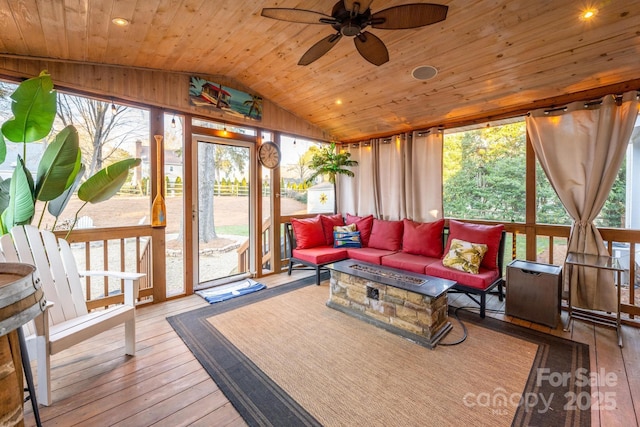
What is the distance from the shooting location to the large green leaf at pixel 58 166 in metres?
2.12

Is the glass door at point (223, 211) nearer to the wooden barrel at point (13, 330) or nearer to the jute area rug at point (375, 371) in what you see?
the jute area rug at point (375, 371)

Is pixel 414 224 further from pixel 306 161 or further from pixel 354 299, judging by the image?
pixel 306 161

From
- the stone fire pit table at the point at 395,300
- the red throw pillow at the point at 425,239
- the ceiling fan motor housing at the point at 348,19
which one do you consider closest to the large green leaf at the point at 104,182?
the ceiling fan motor housing at the point at 348,19

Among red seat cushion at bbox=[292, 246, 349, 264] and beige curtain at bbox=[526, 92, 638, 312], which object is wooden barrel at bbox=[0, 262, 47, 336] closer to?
red seat cushion at bbox=[292, 246, 349, 264]

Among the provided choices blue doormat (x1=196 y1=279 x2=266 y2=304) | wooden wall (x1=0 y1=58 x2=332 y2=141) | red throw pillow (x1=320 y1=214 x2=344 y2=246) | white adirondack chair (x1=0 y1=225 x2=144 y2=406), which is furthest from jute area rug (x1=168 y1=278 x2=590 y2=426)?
wooden wall (x1=0 y1=58 x2=332 y2=141)

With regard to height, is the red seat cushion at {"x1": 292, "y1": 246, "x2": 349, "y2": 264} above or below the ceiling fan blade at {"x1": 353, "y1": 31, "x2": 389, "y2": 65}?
below

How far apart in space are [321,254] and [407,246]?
49.0 inches

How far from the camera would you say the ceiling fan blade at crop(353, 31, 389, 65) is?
198cm

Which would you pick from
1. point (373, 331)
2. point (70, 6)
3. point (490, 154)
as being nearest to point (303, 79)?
point (70, 6)

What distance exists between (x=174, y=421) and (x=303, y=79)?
3642 millimetres

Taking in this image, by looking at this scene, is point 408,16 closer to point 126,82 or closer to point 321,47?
point 321,47

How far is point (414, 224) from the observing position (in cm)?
404

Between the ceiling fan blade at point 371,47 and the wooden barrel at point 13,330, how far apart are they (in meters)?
2.28

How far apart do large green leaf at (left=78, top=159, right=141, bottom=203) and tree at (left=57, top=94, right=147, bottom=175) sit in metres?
0.82
